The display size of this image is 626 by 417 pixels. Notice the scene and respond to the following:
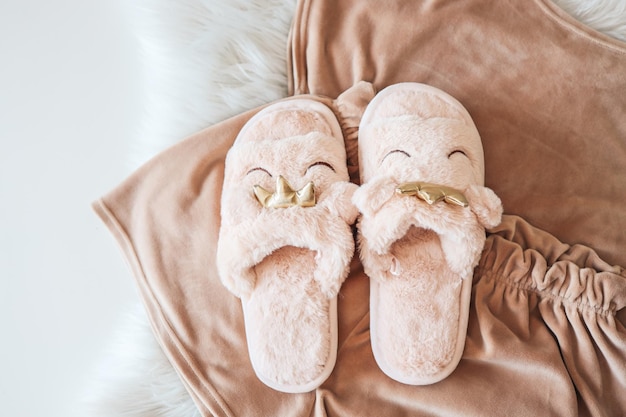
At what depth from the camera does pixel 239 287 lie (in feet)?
2.63

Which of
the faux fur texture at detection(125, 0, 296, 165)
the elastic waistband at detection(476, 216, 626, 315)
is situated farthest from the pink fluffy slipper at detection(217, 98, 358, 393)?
the elastic waistband at detection(476, 216, 626, 315)

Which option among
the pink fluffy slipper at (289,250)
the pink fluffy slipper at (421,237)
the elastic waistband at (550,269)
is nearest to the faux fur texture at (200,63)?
the pink fluffy slipper at (289,250)

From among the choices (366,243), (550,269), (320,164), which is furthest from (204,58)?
(550,269)

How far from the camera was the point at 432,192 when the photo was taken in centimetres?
75

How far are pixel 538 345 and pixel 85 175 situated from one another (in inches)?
34.8

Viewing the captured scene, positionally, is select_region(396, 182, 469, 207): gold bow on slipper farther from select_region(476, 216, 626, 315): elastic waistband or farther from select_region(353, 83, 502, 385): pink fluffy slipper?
select_region(476, 216, 626, 315): elastic waistband

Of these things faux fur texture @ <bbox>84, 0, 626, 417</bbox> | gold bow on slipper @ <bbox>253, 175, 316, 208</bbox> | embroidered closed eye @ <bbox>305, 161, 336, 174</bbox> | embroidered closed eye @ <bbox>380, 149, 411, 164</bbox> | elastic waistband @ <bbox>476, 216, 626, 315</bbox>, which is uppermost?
faux fur texture @ <bbox>84, 0, 626, 417</bbox>

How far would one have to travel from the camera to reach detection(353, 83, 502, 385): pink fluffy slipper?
0.76m

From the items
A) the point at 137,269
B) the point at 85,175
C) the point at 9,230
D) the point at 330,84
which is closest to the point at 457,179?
the point at 330,84

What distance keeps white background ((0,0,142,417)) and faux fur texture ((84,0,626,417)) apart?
9 centimetres

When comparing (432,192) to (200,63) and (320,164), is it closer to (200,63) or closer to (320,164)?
(320,164)

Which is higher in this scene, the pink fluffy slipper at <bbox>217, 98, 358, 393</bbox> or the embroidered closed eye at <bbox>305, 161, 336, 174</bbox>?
the embroidered closed eye at <bbox>305, 161, 336, 174</bbox>

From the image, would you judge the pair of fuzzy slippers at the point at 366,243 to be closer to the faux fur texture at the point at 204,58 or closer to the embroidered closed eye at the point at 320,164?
the embroidered closed eye at the point at 320,164

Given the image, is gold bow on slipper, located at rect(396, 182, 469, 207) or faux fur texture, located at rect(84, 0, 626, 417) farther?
faux fur texture, located at rect(84, 0, 626, 417)
